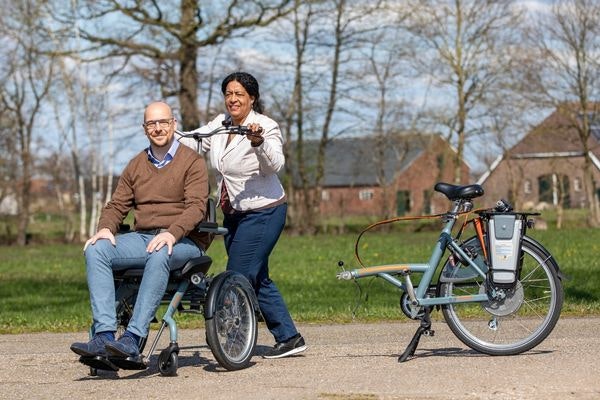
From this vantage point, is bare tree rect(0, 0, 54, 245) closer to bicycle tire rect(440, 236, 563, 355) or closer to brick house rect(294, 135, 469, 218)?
brick house rect(294, 135, 469, 218)

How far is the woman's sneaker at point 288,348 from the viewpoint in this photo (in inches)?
295

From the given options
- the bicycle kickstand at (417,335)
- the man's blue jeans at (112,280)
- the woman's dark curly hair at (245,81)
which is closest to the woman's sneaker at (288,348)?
the bicycle kickstand at (417,335)

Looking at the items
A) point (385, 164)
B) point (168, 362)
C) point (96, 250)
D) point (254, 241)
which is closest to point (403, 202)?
point (385, 164)

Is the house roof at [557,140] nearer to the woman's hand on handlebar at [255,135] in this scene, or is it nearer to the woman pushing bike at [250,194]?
the woman pushing bike at [250,194]

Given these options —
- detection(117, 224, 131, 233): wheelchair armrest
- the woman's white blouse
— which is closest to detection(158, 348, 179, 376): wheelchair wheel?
detection(117, 224, 131, 233): wheelchair armrest

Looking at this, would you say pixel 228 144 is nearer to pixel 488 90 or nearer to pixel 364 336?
pixel 364 336

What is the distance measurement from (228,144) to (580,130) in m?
42.7

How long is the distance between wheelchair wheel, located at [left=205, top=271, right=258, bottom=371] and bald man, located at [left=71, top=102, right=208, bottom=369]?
0.26m

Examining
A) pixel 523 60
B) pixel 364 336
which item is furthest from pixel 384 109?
pixel 364 336

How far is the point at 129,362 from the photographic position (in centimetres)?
645

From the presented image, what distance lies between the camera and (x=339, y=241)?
122ft

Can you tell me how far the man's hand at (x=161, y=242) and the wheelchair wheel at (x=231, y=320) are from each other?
0.41 meters

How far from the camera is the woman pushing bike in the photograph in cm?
730

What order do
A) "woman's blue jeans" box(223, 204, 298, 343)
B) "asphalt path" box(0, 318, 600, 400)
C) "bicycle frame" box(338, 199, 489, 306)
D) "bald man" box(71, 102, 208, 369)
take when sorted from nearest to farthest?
"asphalt path" box(0, 318, 600, 400)
"bald man" box(71, 102, 208, 369)
"bicycle frame" box(338, 199, 489, 306)
"woman's blue jeans" box(223, 204, 298, 343)
